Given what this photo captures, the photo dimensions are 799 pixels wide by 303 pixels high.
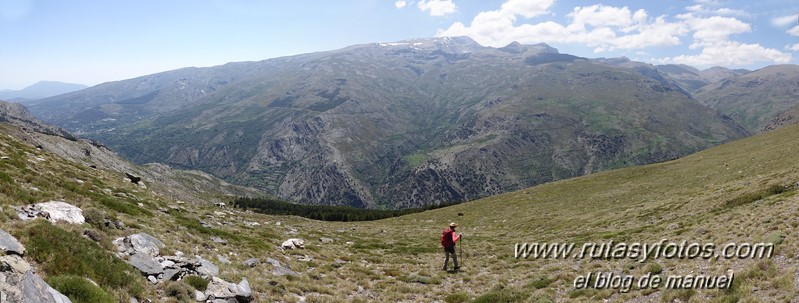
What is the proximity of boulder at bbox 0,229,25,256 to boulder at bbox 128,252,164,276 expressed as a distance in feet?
13.3

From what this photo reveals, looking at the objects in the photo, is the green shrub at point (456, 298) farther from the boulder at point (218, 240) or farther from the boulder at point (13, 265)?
the boulder at point (13, 265)

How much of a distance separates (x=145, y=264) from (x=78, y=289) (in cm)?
510

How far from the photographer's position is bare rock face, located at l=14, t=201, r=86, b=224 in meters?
16.2

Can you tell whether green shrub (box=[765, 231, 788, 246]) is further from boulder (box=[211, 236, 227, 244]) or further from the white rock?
the white rock

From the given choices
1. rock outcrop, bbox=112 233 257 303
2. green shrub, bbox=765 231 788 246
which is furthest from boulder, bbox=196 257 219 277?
green shrub, bbox=765 231 788 246

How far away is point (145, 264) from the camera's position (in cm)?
1614

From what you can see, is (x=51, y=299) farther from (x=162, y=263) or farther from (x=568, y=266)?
(x=568, y=266)

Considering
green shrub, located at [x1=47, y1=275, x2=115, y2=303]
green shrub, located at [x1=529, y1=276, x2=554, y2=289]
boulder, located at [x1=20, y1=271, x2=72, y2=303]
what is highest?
boulder, located at [x1=20, y1=271, x2=72, y2=303]

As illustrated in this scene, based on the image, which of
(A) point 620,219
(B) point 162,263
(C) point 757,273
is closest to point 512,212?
(A) point 620,219

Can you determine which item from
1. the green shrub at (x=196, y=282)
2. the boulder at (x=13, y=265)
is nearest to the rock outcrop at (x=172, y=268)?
the green shrub at (x=196, y=282)

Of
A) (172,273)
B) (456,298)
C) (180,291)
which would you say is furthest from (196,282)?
(456,298)

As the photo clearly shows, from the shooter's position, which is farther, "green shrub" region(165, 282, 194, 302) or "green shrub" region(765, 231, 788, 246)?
"green shrub" region(765, 231, 788, 246)

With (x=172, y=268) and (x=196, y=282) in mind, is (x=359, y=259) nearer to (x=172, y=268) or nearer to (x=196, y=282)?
(x=172, y=268)

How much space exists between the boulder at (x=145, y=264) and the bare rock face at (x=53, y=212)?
3473 millimetres
